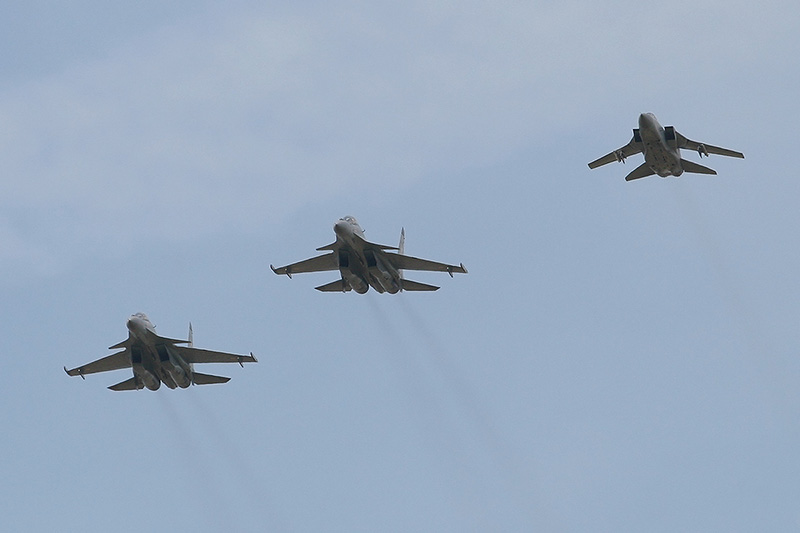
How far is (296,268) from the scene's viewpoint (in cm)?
11956

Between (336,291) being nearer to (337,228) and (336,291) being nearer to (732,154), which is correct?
(337,228)

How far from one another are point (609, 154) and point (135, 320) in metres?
31.6

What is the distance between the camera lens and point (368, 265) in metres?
112

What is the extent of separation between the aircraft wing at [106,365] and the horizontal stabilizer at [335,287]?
13.0 meters

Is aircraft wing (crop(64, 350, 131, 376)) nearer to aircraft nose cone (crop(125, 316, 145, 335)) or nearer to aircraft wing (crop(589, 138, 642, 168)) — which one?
aircraft nose cone (crop(125, 316, 145, 335))

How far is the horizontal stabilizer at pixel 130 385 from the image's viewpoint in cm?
11494

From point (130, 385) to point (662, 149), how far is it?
35.5 m

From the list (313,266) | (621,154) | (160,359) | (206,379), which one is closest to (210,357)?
(206,379)

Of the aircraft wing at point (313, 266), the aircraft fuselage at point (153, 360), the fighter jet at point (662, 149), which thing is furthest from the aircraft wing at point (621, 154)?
the aircraft fuselage at point (153, 360)

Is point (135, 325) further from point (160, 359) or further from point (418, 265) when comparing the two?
point (418, 265)

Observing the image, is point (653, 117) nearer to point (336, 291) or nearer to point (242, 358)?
point (336, 291)

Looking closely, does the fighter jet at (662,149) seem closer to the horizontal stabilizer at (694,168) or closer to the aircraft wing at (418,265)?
the horizontal stabilizer at (694,168)

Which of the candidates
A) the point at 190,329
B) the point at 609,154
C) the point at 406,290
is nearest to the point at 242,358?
the point at 190,329

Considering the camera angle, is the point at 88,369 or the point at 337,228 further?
the point at 88,369
